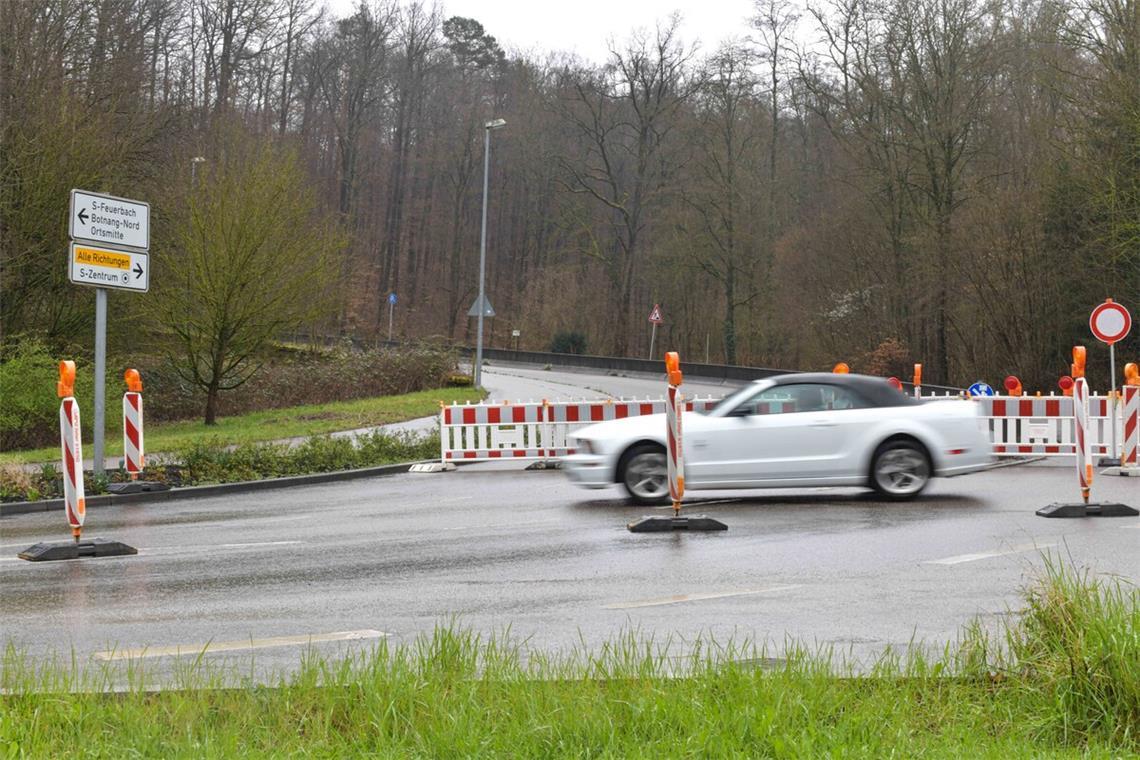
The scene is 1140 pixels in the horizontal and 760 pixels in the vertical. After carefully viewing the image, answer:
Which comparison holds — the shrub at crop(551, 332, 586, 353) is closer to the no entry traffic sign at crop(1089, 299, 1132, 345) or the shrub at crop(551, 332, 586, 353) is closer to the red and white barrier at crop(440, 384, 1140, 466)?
the red and white barrier at crop(440, 384, 1140, 466)

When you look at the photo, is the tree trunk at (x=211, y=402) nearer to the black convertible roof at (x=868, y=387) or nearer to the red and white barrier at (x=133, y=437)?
the red and white barrier at (x=133, y=437)

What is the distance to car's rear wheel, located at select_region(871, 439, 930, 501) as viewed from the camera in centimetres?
1516

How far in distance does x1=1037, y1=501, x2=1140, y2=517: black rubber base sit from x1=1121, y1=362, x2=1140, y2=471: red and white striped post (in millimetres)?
3434

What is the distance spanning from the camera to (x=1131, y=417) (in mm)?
16984

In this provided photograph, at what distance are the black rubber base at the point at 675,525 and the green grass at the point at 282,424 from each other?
37.4ft

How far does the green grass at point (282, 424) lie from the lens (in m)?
25.5

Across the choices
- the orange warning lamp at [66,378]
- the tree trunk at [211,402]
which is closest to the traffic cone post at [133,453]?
the orange warning lamp at [66,378]

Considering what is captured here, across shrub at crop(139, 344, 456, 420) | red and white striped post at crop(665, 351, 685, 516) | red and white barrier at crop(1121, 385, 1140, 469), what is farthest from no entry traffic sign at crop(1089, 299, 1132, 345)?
shrub at crop(139, 344, 456, 420)

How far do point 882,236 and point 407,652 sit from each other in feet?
161

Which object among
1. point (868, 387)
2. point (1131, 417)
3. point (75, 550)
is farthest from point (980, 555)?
point (75, 550)

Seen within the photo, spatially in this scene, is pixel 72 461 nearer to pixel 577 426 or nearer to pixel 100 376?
pixel 100 376

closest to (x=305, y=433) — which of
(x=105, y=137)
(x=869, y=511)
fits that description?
(x=105, y=137)

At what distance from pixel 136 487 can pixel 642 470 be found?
7342mm

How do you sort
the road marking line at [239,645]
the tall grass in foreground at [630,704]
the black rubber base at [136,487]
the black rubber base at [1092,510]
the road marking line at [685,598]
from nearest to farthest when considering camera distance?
the tall grass in foreground at [630,704]
the road marking line at [239,645]
the road marking line at [685,598]
the black rubber base at [1092,510]
the black rubber base at [136,487]
